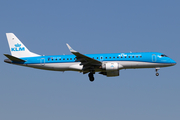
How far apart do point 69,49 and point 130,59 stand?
409 inches

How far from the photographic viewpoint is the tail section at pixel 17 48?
53.7 metres

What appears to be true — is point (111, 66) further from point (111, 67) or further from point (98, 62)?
point (98, 62)

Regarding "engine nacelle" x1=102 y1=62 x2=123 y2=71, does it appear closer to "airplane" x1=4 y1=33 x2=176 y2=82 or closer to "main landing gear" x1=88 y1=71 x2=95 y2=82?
"airplane" x1=4 y1=33 x2=176 y2=82

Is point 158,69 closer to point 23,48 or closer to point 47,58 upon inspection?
point 47,58

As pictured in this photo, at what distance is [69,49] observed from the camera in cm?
4531

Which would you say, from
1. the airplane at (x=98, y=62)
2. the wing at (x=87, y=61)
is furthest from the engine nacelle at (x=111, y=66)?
the wing at (x=87, y=61)

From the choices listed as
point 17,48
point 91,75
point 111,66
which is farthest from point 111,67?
point 17,48

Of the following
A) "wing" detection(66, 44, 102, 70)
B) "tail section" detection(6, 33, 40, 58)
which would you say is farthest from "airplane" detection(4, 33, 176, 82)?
"tail section" detection(6, 33, 40, 58)

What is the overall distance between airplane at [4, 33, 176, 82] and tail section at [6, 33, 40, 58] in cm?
142

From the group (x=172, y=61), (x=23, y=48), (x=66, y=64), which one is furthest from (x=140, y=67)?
(x=23, y=48)

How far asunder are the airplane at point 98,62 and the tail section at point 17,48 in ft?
4.65

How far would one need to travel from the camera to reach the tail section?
53719 mm

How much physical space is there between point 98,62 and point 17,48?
51.8 feet

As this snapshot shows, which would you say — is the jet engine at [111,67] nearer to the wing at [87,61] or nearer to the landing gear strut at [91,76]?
the wing at [87,61]
